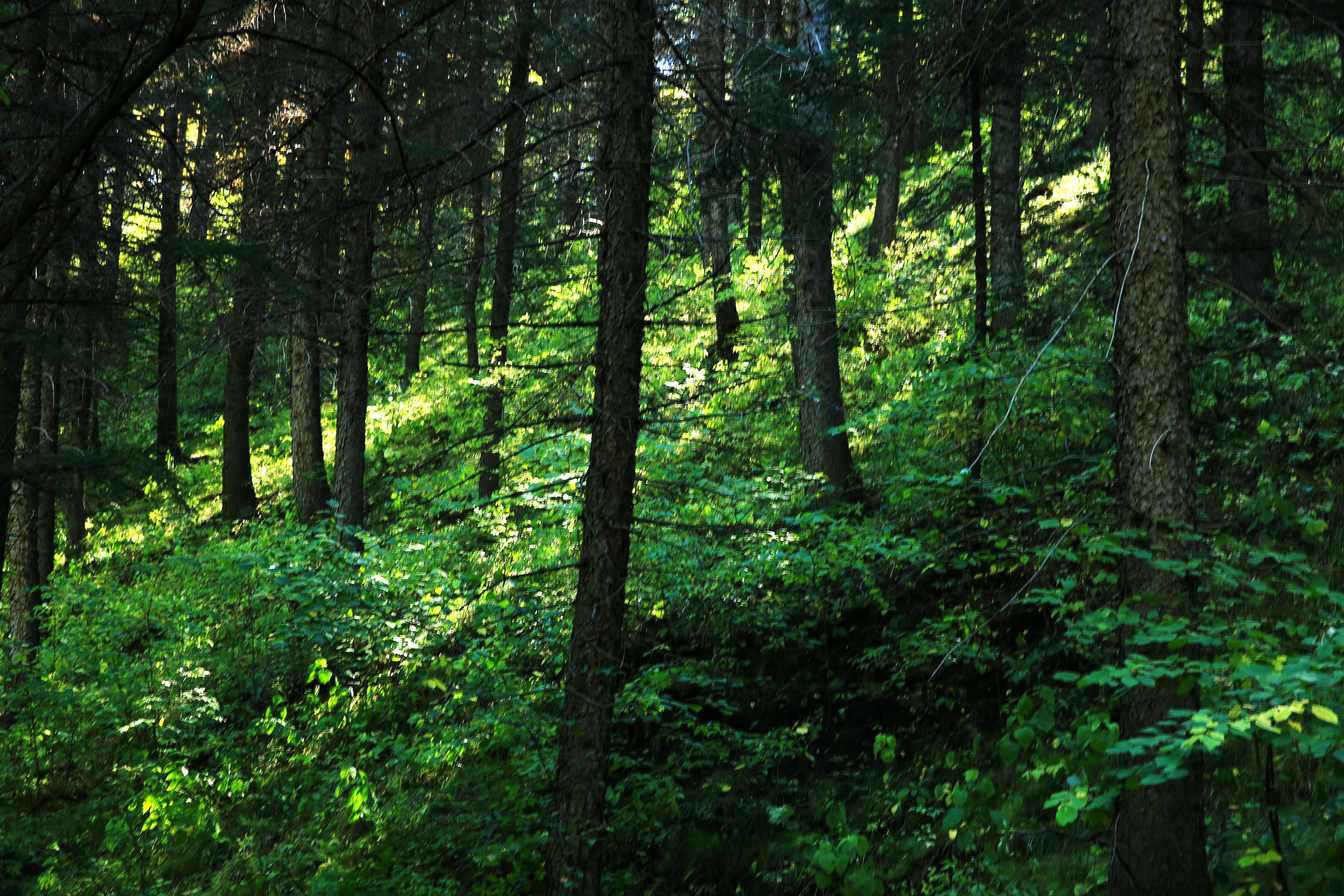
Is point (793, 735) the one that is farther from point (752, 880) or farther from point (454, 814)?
point (454, 814)

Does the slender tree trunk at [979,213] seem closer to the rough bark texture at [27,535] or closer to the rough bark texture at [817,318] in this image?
the rough bark texture at [817,318]

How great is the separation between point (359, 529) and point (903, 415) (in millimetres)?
5717

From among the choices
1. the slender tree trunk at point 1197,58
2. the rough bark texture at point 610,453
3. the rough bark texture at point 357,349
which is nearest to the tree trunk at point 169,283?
the rough bark texture at point 357,349

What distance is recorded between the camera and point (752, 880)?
251 inches

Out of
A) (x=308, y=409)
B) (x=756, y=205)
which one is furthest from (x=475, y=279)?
(x=308, y=409)

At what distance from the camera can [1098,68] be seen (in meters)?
9.39

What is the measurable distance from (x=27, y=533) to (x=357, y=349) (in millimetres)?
4971

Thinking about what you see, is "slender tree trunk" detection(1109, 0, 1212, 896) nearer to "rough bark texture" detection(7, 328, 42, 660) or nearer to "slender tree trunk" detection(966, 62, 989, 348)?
"slender tree trunk" detection(966, 62, 989, 348)

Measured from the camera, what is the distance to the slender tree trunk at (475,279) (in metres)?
5.84

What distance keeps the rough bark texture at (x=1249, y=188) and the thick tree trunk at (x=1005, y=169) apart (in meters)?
1.97

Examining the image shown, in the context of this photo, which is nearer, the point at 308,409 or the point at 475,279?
the point at 475,279

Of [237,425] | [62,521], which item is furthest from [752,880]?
[62,521]

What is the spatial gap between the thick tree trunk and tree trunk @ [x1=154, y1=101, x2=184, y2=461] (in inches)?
298

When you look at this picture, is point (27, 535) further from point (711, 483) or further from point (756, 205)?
point (756, 205)
